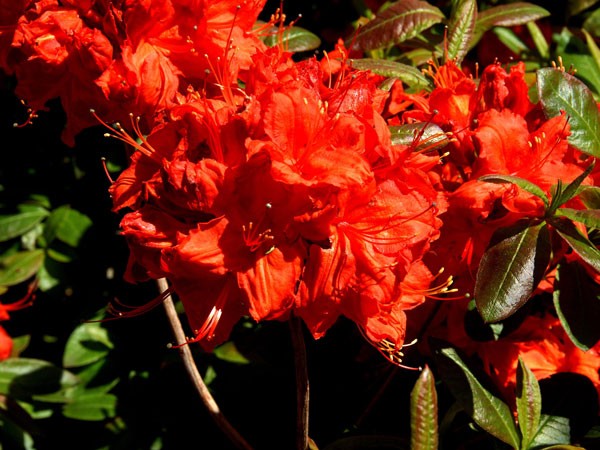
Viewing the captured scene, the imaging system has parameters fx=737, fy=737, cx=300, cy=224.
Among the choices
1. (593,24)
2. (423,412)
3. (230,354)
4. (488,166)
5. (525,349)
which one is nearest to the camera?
(423,412)

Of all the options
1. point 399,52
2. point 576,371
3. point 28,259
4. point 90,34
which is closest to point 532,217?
point 576,371

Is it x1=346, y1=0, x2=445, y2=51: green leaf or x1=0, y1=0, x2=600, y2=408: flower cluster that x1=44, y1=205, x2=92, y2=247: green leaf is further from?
x1=346, y1=0, x2=445, y2=51: green leaf

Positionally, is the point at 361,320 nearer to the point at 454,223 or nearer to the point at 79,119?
the point at 454,223

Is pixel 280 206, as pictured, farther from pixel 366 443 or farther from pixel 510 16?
pixel 510 16

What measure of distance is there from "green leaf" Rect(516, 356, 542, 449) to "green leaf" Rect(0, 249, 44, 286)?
44.2 inches

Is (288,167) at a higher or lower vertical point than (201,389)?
higher

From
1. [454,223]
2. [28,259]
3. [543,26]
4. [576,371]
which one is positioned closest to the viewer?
[454,223]

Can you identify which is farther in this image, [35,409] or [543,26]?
[543,26]

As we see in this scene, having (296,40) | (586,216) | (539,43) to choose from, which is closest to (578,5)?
(539,43)

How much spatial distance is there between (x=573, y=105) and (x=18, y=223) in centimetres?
125

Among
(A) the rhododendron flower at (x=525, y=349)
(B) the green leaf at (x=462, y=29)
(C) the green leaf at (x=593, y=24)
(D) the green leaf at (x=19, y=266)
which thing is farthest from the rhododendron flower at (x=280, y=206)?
(C) the green leaf at (x=593, y=24)

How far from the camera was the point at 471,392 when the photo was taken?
1.14 metres

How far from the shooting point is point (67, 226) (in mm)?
1713

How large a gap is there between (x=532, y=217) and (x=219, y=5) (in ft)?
2.02
